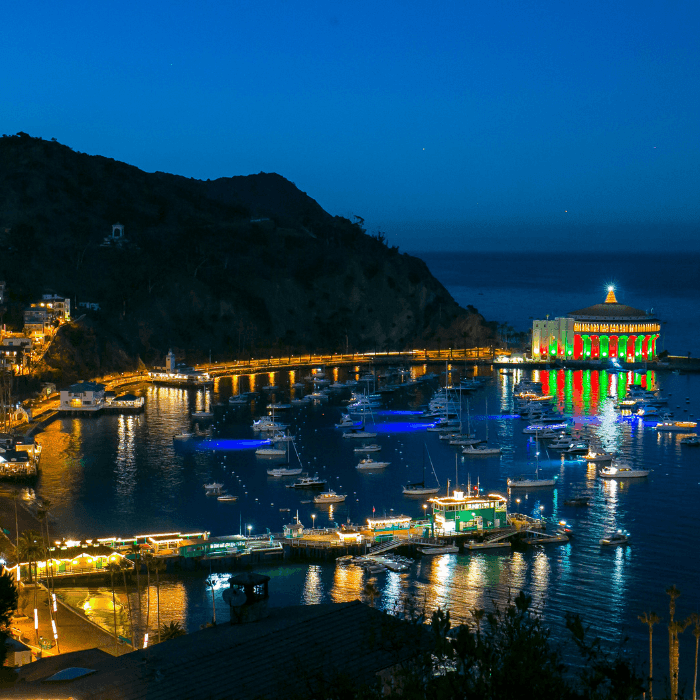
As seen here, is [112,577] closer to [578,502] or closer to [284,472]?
[284,472]

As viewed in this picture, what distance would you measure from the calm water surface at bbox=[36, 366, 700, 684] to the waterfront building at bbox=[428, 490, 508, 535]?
2214 millimetres

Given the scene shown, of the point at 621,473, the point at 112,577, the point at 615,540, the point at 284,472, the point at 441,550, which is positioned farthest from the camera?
the point at 284,472

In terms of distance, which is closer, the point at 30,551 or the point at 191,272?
the point at 30,551

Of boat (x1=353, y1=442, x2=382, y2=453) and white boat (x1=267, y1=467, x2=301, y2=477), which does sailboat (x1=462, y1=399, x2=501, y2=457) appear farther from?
white boat (x1=267, y1=467, x2=301, y2=477)

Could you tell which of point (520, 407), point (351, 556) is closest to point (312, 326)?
point (520, 407)

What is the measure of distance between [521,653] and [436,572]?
21.9 metres

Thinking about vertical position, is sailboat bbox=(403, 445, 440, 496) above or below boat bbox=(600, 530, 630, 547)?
above

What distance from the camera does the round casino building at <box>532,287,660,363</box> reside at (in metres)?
94.5

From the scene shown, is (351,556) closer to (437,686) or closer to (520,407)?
(437,686)

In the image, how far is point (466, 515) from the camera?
114 feet

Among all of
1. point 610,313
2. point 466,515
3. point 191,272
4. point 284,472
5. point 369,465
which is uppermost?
point 191,272

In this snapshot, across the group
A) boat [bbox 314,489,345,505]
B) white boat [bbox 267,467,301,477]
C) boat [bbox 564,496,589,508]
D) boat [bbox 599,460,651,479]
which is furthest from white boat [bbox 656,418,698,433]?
boat [bbox 314,489,345,505]

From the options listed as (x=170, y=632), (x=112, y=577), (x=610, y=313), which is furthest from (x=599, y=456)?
(x=610, y=313)

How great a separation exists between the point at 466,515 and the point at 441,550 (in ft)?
7.22
